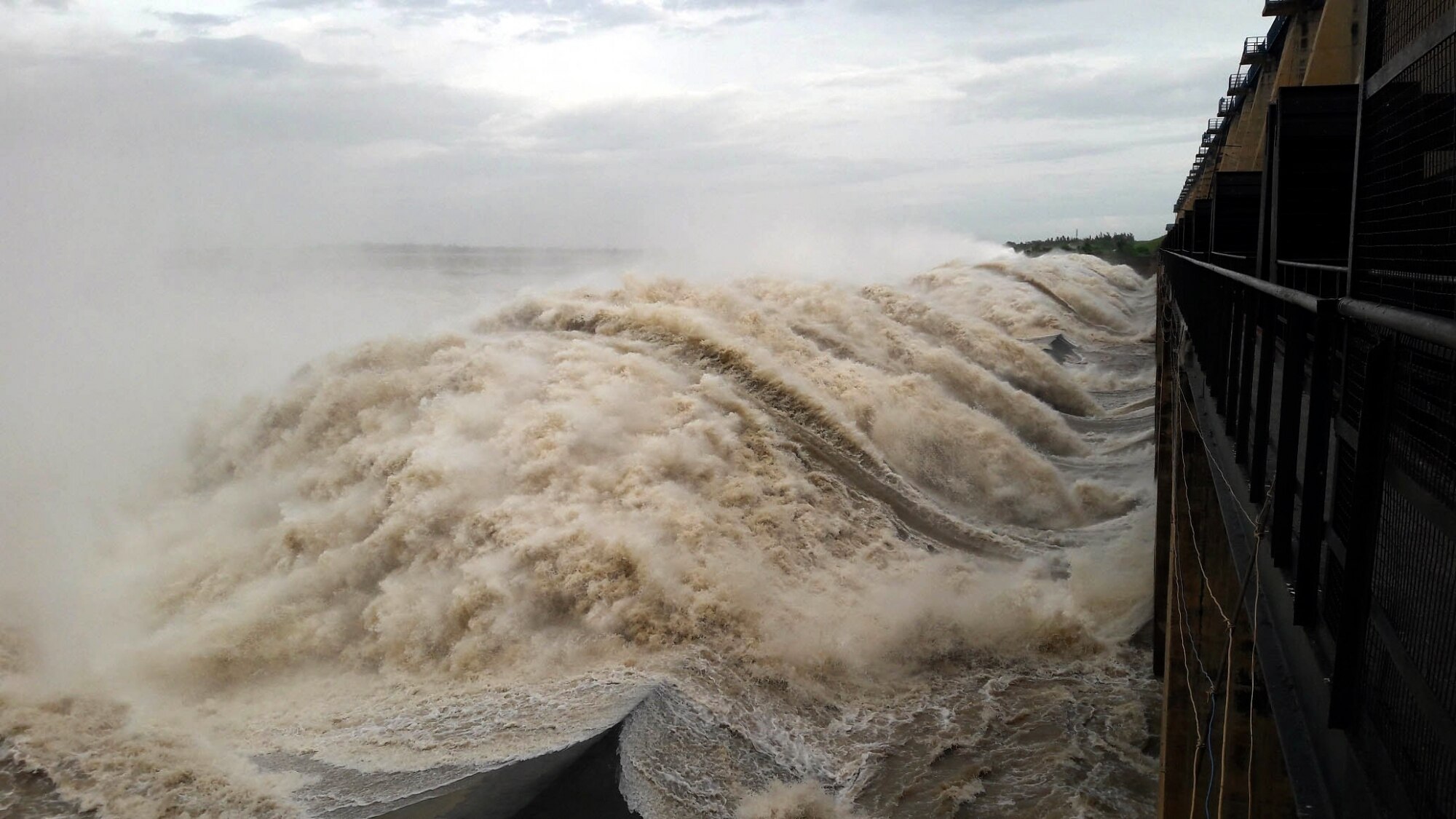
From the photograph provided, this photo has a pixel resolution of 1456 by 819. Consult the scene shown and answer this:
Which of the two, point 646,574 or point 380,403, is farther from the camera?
point 380,403

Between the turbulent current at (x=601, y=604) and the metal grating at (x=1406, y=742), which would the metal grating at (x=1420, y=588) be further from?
the turbulent current at (x=601, y=604)

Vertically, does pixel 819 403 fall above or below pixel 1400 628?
below

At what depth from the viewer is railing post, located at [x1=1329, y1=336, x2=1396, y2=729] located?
209cm

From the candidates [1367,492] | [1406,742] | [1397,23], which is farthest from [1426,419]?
[1397,23]

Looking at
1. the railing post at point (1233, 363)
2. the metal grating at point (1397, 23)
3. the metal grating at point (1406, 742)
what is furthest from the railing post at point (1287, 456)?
the railing post at point (1233, 363)

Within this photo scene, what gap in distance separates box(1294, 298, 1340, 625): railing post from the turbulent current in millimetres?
5726

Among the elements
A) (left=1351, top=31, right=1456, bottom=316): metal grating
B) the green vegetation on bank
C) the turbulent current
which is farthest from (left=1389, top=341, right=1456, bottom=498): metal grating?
the green vegetation on bank

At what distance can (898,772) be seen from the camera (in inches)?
331

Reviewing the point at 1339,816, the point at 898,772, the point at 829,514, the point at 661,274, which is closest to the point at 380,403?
the point at 829,514

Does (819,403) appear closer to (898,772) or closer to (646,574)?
(646,574)

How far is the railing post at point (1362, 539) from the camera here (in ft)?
6.86

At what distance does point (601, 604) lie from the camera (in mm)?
10180

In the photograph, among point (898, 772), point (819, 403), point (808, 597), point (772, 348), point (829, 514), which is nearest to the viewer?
point (898, 772)

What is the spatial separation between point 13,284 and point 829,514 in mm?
15319
